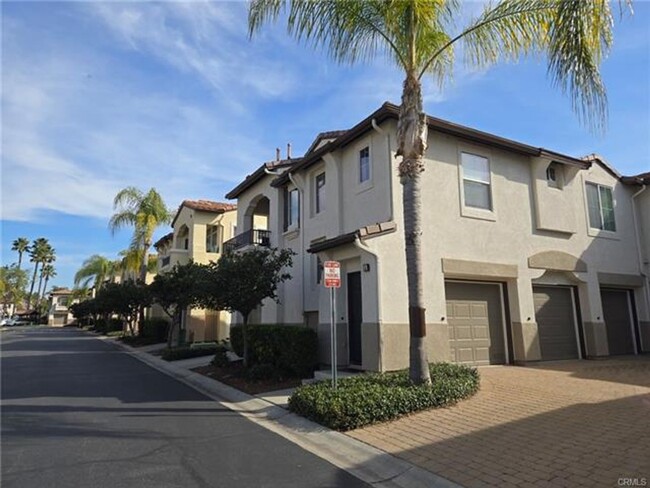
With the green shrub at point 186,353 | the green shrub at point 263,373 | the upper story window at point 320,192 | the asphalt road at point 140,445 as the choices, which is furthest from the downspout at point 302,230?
the green shrub at point 186,353

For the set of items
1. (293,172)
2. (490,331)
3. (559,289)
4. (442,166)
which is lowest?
(490,331)

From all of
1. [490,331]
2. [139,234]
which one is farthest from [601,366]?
[139,234]

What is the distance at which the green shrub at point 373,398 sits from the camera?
7.57 meters

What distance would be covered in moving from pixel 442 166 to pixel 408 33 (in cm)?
510

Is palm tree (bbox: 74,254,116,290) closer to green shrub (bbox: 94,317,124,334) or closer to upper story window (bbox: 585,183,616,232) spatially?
green shrub (bbox: 94,317,124,334)

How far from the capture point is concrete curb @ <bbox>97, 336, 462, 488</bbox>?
18.0 feet

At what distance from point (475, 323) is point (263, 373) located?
6.43 m

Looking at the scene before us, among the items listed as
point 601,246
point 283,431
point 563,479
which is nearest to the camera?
point 563,479

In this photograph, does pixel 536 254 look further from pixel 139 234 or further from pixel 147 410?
pixel 139 234

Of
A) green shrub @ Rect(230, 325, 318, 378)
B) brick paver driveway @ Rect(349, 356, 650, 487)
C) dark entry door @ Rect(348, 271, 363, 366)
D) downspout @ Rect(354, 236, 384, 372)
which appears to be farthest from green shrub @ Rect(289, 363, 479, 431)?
green shrub @ Rect(230, 325, 318, 378)

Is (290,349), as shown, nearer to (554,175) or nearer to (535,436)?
(535,436)

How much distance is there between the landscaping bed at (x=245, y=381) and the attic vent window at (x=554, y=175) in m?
11.2

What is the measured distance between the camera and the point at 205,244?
2947 cm

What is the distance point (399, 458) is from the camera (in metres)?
6.05
